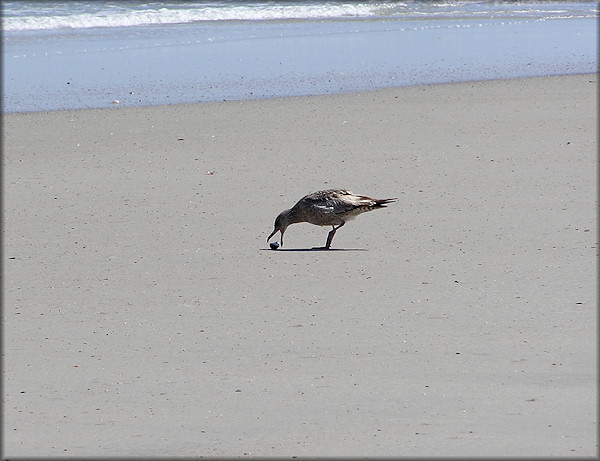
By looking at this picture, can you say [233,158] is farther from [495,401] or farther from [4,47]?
[4,47]

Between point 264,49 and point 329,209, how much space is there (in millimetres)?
11299

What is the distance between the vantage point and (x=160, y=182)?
9.00 meters

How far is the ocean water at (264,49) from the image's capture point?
13805mm

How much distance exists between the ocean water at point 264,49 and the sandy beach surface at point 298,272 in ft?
7.57

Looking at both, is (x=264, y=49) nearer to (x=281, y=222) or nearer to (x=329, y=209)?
(x=281, y=222)

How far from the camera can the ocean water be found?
13.8m

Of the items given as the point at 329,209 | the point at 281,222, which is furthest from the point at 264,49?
the point at 329,209

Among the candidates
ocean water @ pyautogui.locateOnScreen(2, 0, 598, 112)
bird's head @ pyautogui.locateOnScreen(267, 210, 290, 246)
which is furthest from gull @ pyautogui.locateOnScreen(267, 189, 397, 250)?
ocean water @ pyautogui.locateOnScreen(2, 0, 598, 112)

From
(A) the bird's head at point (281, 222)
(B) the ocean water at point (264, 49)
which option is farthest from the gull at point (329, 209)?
(B) the ocean water at point (264, 49)

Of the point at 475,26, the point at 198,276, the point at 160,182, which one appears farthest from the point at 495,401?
the point at 475,26

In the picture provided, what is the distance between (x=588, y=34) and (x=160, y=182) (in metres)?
13.3

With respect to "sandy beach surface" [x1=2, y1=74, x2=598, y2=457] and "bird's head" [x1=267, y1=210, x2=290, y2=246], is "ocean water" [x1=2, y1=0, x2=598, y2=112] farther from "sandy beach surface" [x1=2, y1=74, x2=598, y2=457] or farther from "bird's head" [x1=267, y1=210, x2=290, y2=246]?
"bird's head" [x1=267, y1=210, x2=290, y2=246]

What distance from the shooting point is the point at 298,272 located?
20.9 feet

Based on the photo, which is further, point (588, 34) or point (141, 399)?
point (588, 34)
